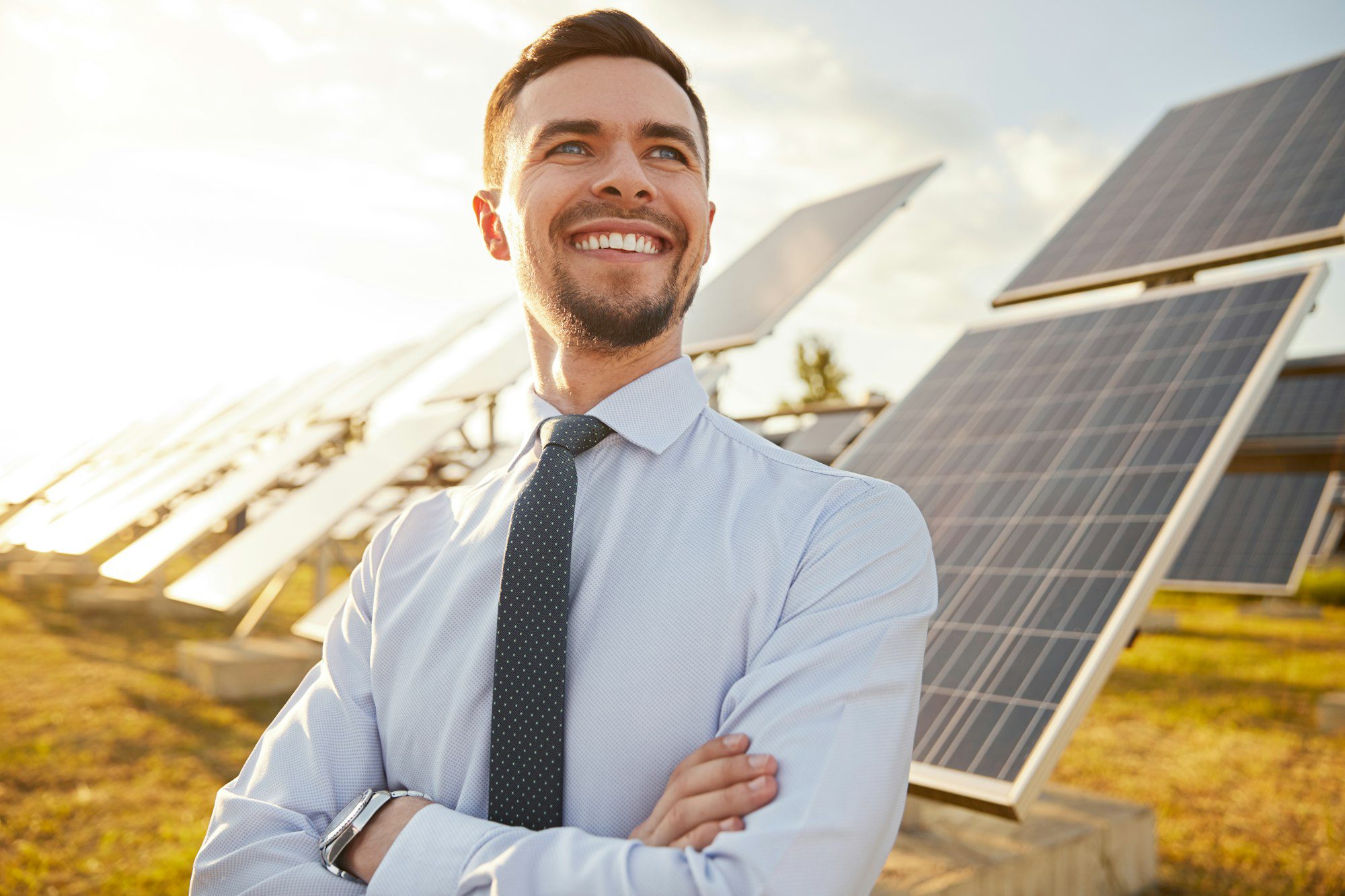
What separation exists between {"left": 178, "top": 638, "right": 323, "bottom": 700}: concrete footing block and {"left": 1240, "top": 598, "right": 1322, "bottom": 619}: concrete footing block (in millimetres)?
17287

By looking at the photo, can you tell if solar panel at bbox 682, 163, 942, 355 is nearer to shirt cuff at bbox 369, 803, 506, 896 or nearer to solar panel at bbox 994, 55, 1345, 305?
A: solar panel at bbox 994, 55, 1345, 305

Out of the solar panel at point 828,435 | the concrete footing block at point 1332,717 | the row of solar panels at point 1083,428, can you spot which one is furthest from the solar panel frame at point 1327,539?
the row of solar panels at point 1083,428

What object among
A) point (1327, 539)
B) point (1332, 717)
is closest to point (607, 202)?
point (1332, 717)

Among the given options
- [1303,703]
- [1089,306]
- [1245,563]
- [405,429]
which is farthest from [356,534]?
[1245,563]

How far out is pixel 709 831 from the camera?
1.39 m

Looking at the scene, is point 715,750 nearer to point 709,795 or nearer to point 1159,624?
point 709,795

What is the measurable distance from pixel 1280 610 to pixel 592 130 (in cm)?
2021

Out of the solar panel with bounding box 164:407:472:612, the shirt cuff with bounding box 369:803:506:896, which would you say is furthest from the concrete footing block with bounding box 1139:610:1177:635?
the shirt cuff with bounding box 369:803:506:896

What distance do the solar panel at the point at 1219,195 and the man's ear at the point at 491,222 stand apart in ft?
16.3

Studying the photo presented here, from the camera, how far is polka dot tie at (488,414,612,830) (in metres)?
1.58

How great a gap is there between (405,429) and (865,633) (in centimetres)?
737

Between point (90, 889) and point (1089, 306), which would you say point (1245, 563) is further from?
point (90, 889)

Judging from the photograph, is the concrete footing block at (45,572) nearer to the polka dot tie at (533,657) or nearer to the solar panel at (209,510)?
the solar panel at (209,510)

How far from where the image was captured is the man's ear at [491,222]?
2.15m
